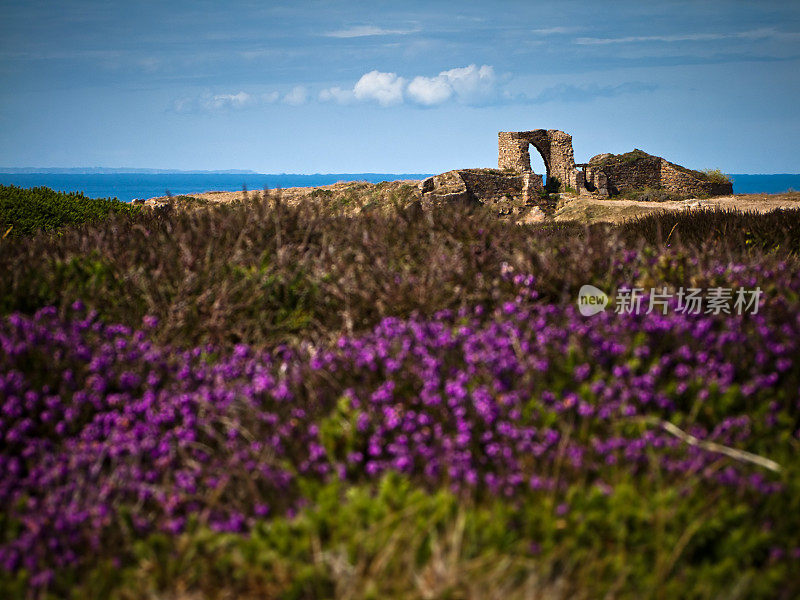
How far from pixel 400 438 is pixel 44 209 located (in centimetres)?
1157

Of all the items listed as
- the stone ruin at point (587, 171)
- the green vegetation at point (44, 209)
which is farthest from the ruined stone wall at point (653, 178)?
the green vegetation at point (44, 209)

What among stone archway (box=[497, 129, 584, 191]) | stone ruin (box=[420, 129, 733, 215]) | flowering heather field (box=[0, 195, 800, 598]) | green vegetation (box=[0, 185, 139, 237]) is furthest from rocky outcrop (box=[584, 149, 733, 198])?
flowering heather field (box=[0, 195, 800, 598])

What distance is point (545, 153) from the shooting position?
38750 mm

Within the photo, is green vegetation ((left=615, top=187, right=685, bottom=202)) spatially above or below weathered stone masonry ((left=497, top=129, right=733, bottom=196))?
below

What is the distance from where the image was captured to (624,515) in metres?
2.07

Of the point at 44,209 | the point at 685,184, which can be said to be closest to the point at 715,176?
the point at 685,184

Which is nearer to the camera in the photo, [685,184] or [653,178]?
[685,184]

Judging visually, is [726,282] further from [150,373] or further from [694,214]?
[694,214]

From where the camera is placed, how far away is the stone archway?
1407 inches

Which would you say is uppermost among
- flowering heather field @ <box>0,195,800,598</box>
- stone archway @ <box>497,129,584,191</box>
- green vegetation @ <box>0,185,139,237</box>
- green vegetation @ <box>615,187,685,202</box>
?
stone archway @ <box>497,129,584,191</box>

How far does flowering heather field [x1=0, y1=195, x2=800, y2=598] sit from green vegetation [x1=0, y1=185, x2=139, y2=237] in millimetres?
8076

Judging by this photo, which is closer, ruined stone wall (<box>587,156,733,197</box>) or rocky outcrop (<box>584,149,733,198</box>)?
rocky outcrop (<box>584,149,733,198</box>)

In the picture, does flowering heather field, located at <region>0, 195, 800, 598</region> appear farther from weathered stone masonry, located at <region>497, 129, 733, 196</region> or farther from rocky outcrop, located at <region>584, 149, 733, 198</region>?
rocky outcrop, located at <region>584, 149, 733, 198</region>

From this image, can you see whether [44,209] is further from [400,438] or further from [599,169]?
[599,169]
